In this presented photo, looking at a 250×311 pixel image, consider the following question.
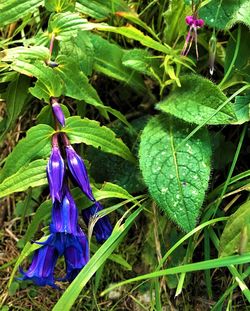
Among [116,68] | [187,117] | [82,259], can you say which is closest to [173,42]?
[116,68]

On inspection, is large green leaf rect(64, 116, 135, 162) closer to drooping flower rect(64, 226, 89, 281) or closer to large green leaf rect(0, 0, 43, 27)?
drooping flower rect(64, 226, 89, 281)

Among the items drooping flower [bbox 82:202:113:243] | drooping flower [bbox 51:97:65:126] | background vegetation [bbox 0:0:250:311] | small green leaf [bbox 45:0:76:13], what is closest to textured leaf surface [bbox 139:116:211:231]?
background vegetation [bbox 0:0:250:311]

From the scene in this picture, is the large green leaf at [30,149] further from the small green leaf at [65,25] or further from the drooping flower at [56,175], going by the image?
the small green leaf at [65,25]

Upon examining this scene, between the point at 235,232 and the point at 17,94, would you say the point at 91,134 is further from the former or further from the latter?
the point at 235,232

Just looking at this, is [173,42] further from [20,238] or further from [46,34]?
[20,238]

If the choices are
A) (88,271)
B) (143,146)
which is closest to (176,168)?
(143,146)

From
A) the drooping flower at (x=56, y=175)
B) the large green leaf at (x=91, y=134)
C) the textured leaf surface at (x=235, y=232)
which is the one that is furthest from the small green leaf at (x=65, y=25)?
the textured leaf surface at (x=235, y=232)
